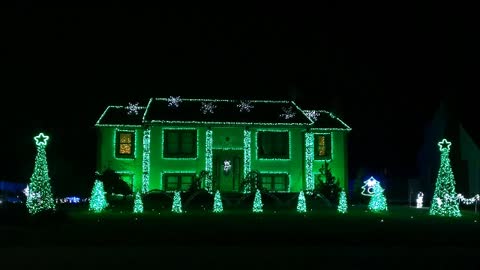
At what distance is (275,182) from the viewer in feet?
139

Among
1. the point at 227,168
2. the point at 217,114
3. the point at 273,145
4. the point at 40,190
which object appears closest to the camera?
the point at 40,190

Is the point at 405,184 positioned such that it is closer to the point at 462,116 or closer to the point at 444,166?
the point at 462,116

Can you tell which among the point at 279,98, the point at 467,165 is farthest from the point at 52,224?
the point at 467,165

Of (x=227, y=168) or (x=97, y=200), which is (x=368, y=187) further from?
(x=97, y=200)

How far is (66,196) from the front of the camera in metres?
43.3

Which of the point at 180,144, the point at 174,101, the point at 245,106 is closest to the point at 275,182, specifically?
the point at 245,106

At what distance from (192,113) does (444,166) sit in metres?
18.4

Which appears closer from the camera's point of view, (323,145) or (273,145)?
(273,145)

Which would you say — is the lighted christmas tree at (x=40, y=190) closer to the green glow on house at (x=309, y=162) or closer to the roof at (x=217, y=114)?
the roof at (x=217, y=114)

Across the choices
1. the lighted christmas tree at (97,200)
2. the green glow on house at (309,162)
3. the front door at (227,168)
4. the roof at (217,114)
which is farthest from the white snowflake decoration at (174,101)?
the lighted christmas tree at (97,200)

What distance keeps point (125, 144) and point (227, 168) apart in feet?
21.9

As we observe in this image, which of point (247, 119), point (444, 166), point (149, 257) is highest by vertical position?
point (247, 119)

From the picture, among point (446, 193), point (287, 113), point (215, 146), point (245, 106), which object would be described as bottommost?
point (446, 193)

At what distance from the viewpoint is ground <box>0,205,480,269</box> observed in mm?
13266
